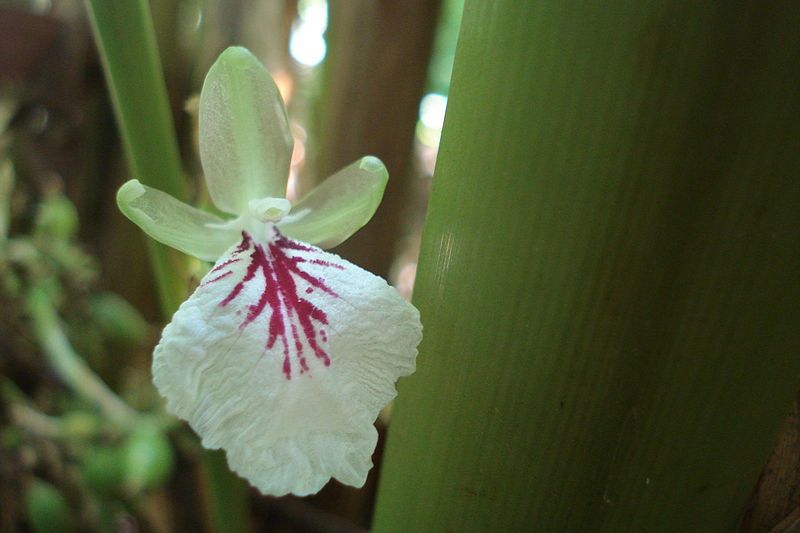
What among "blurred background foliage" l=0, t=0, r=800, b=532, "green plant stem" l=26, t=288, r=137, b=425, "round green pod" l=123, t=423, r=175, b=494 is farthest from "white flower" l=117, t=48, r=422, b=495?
"green plant stem" l=26, t=288, r=137, b=425

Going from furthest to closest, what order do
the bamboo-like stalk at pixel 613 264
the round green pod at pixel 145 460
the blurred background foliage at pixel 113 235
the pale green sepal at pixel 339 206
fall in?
the blurred background foliage at pixel 113 235 < the round green pod at pixel 145 460 < the pale green sepal at pixel 339 206 < the bamboo-like stalk at pixel 613 264

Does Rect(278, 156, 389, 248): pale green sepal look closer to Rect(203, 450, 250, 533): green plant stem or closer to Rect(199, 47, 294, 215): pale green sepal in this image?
Rect(199, 47, 294, 215): pale green sepal

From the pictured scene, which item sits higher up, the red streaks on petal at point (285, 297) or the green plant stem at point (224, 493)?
the red streaks on petal at point (285, 297)

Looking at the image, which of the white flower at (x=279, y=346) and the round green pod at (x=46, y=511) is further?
the round green pod at (x=46, y=511)

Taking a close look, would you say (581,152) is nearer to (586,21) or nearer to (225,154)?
(586,21)

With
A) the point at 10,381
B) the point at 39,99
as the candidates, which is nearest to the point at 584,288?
the point at 10,381

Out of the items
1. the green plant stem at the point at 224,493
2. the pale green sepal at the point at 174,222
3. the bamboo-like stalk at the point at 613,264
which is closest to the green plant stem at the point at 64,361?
the green plant stem at the point at 224,493

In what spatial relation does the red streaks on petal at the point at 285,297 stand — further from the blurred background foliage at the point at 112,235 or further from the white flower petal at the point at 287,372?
the blurred background foliage at the point at 112,235

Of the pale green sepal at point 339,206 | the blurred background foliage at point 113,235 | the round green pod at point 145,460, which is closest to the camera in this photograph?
the pale green sepal at point 339,206
